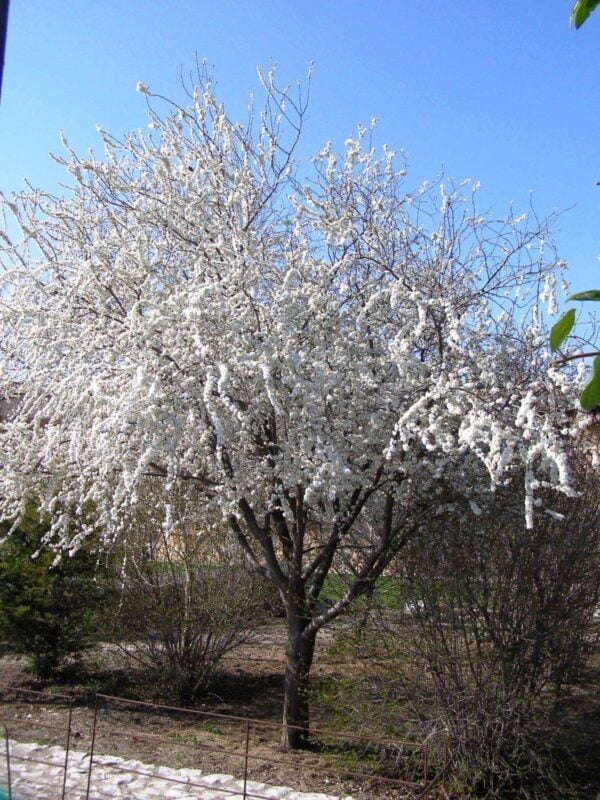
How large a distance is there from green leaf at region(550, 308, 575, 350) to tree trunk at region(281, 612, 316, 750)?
6.23 metres

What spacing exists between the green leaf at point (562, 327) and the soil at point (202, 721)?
4811 millimetres

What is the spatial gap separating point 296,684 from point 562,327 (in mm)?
6485

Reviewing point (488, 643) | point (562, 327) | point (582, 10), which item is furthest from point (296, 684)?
point (582, 10)

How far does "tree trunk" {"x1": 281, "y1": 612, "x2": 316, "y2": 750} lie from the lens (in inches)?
286

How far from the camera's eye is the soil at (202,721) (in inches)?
256

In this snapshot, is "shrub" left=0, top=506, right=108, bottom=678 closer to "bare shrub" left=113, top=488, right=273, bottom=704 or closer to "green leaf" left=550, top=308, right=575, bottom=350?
"bare shrub" left=113, top=488, right=273, bottom=704

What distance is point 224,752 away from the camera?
6.20 meters

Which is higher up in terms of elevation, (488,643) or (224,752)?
(488,643)

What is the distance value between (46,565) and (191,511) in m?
2.04

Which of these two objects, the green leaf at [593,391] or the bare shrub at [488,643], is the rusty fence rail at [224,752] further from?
the green leaf at [593,391]

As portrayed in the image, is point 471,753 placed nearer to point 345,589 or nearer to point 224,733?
point 345,589

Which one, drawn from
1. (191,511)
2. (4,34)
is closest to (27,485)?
(191,511)

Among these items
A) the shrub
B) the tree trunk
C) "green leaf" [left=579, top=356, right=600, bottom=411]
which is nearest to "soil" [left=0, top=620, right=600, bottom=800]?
the tree trunk

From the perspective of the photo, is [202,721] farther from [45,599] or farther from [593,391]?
[593,391]
